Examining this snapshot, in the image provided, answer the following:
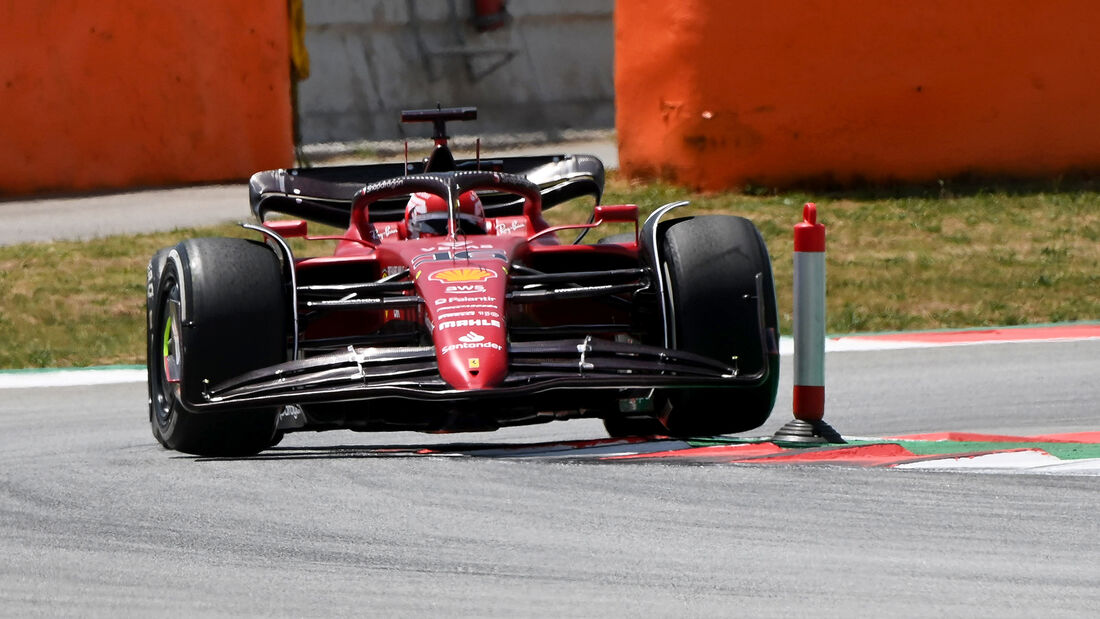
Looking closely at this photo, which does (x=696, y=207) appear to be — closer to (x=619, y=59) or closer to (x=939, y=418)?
(x=619, y=59)

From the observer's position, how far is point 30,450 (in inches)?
294


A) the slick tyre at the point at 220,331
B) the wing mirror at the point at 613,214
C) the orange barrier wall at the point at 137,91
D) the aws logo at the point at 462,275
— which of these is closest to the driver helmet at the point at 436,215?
the wing mirror at the point at 613,214

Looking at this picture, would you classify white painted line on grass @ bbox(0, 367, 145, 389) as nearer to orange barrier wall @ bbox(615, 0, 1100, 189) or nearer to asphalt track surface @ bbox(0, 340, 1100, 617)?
asphalt track surface @ bbox(0, 340, 1100, 617)

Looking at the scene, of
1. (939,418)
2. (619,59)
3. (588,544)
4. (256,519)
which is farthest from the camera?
(619,59)

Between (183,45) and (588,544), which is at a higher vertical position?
(183,45)

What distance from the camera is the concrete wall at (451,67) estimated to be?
79.6 ft

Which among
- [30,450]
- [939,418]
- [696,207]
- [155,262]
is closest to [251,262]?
[155,262]

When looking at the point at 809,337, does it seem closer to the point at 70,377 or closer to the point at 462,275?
the point at 462,275

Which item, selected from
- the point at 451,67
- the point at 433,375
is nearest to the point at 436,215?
the point at 433,375

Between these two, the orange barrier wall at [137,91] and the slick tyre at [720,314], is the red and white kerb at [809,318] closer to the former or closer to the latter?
the slick tyre at [720,314]

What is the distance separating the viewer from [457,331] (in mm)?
6414

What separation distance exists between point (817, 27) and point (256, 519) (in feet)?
36.4

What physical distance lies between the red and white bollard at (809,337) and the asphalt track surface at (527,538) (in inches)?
32.4

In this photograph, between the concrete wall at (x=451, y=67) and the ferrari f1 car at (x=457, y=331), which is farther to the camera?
the concrete wall at (x=451, y=67)
